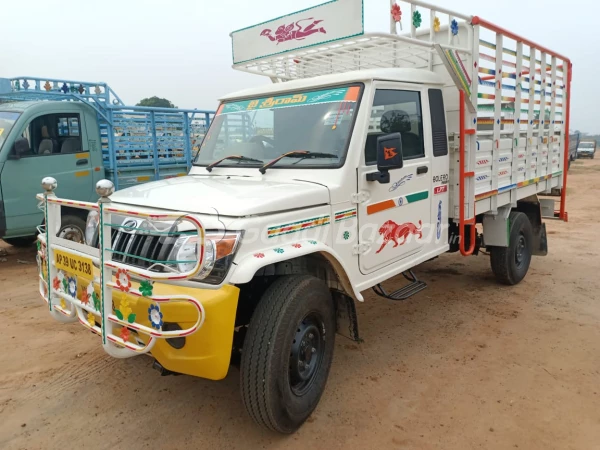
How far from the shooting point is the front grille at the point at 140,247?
99.9 inches

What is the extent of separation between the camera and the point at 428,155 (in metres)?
4.00

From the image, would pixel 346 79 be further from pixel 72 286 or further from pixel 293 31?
pixel 72 286

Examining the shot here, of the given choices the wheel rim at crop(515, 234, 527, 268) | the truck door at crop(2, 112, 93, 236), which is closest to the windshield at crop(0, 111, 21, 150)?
the truck door at crop(2, 112, 93, 236)

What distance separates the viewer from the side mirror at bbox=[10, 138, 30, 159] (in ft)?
20.9

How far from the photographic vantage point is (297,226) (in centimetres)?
286

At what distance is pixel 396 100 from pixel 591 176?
2344cm

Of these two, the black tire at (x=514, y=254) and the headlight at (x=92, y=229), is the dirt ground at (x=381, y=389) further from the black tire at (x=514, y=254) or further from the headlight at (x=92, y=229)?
the headlight at (x=92, y=229)

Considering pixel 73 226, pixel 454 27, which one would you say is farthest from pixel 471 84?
pixel 73 226

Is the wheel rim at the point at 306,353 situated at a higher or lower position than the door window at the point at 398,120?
lower

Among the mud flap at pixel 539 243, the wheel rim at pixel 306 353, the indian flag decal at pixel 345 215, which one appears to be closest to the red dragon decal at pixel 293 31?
the indian flag decal at pixel 345 215

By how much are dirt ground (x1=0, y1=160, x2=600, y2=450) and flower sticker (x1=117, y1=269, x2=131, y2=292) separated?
1022 mm

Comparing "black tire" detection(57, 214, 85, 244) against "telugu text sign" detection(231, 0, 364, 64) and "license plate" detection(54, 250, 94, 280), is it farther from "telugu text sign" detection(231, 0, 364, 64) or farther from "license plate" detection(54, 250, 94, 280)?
"license plate" detection(54, 250, 94, 280)

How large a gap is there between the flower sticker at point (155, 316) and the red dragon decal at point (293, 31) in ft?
8.07

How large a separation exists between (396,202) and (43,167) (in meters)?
5.25
